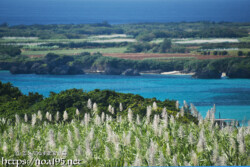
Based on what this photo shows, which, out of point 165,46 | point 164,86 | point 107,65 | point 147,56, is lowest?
point 164,86

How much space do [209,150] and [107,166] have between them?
4.37 feet

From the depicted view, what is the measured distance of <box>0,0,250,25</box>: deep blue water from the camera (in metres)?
53.1

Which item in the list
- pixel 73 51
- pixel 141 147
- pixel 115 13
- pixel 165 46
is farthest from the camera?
pixel 115 13

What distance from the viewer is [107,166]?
5605 mm

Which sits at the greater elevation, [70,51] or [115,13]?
[115,13]

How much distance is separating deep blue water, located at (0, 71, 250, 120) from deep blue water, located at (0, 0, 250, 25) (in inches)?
767

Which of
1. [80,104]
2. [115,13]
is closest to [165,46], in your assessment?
[80,104]

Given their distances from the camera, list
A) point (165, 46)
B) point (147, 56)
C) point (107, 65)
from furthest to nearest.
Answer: point (165, 46), point (147, 56), point (107, 65)

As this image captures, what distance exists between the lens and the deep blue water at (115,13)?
53.1 metres

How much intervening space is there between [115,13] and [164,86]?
1665 inches

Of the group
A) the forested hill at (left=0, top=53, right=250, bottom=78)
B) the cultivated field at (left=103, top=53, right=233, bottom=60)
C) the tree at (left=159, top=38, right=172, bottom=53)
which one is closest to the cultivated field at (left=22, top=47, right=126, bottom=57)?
the cultivated field at (left=103, top=53, right=233, bottom=60)

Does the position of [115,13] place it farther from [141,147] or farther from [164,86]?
[141,147]

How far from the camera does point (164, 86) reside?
28.0 m

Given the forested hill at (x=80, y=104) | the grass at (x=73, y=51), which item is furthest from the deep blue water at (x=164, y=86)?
the forested hill at (x=80, y=104)
